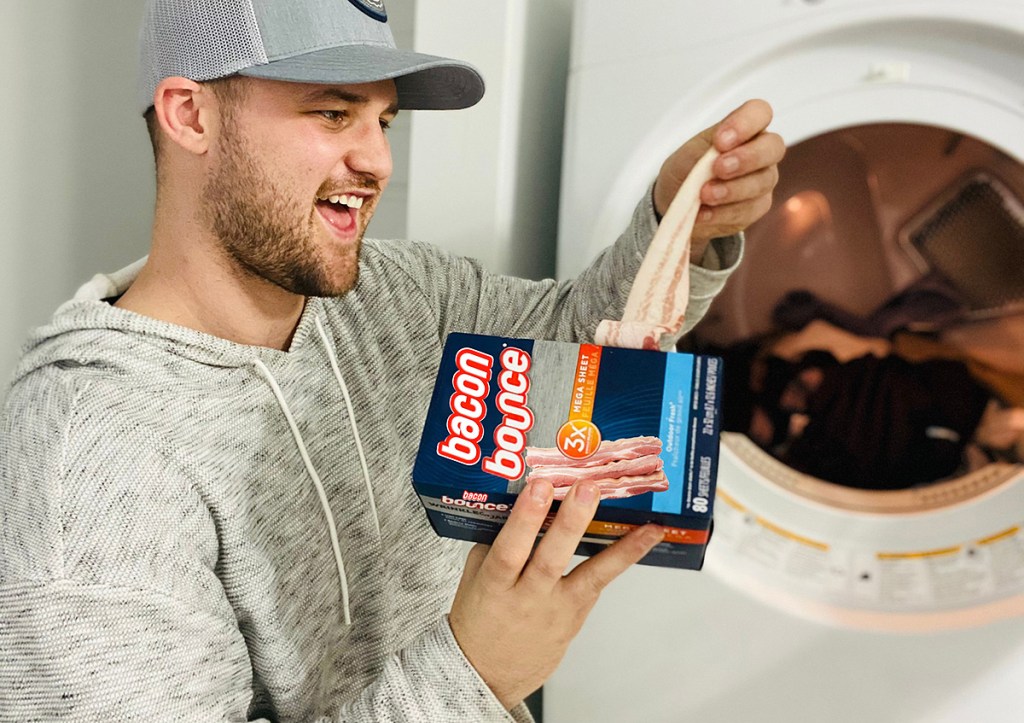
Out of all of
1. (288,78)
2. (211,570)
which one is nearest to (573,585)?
(211,570)

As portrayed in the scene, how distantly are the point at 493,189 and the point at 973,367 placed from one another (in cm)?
62

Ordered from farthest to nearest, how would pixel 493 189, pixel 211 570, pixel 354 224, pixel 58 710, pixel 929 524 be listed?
1. pixel 493 189
2. pixel 929 524
3. pixel 354 224
4. pixel 211 570
5. pixel 58 710

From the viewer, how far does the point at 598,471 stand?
26.3 inches

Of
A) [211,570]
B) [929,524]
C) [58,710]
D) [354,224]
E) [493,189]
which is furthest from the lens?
[493,189]

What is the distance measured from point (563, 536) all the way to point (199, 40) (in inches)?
21.3

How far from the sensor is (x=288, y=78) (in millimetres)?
790

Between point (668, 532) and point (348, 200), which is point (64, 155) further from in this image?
point (668, 532)

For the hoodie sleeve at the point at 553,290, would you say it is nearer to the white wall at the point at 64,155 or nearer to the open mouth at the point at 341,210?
the open mouth at the point at 341,210

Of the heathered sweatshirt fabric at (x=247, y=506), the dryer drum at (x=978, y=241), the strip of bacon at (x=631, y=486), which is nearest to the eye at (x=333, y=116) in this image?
the heathered sweatshirt fabric at (x=247, y=506)

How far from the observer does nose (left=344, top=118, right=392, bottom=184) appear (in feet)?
2.82

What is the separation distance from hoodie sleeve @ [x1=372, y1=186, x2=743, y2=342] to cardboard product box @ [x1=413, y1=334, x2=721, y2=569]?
25cm

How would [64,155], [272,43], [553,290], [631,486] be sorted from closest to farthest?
[631,486], [272,43], [553,290], [64,155]

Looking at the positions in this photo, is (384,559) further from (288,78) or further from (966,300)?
(966,300)

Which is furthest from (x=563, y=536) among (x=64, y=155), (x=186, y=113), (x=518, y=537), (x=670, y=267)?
(x=64, y=155)
